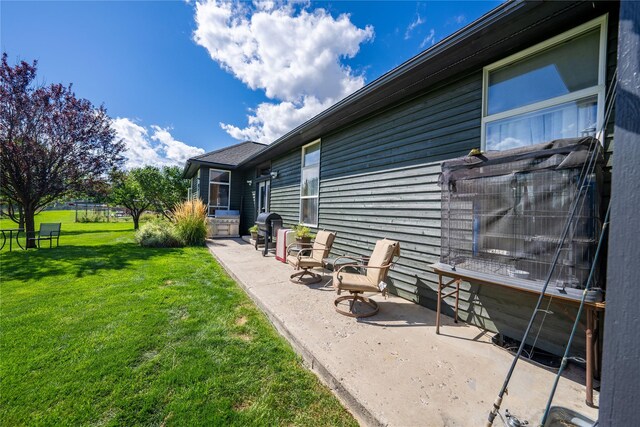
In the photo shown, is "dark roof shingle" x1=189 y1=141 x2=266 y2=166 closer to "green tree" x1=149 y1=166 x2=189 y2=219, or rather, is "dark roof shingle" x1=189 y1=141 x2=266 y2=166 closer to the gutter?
"green tree" x1=149 y1=166 x2=189 y2=219

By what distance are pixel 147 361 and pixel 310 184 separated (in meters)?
5.03

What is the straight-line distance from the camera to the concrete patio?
1.59m

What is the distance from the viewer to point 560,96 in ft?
7.63

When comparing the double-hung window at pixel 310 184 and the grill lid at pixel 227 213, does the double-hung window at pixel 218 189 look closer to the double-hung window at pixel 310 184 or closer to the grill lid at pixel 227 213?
the grill lid at pixel 227 213

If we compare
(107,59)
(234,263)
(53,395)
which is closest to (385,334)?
(53,395)

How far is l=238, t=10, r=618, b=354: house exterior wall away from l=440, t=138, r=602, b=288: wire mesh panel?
0.43 m

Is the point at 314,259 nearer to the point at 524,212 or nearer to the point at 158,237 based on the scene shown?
the point at 524,212

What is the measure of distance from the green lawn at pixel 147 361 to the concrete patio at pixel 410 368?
0.16 m

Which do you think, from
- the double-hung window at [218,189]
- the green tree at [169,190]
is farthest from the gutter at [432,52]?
the green tree at [169,190]

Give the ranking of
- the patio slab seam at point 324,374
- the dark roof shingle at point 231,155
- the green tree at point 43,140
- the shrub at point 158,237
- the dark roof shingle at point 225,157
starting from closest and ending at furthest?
the patio slab seam at point 324,374 → the green tree at point 43,140 → the shrub at point 158,237 → the dark roof shingle at point 225,157 → the dark roof shingle at point 231,155

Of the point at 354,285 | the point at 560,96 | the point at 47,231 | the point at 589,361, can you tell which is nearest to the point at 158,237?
the point at 47,231

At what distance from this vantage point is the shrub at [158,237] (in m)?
7.91

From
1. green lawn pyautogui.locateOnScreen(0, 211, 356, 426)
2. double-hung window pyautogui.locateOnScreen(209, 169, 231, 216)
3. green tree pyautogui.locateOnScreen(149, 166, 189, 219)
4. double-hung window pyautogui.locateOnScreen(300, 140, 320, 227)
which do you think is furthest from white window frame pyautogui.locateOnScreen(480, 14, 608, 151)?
green tree pyautogui.locateOnScreen(149, 166, 189, 219)

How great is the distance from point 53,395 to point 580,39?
5193 millimetres
